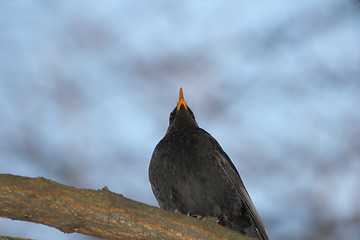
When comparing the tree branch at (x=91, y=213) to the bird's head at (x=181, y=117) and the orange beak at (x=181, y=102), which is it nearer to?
the bird's head at (x=181, y=117)

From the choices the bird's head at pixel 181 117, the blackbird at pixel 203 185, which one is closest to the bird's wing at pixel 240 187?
the blackbird at pixel 203 185

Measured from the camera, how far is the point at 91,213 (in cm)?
325

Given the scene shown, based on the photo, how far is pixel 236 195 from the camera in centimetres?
504

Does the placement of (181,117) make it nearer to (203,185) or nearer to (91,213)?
(203,185)

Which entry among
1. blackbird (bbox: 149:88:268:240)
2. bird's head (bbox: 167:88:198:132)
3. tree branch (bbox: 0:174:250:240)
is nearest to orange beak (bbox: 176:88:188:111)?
bird's head (bbox: 167:88:198:132)

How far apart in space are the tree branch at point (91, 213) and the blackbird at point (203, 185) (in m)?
1.33

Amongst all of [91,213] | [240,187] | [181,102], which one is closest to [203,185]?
[240,187]

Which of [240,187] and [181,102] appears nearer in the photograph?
[240,187]

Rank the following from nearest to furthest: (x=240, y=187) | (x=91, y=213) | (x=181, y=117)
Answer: (x=91, y=213)
(x=240, y=187)
(x=181, y=117)

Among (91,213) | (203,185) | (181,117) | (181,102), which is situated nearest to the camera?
(91,213)

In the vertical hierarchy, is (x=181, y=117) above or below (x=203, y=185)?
above

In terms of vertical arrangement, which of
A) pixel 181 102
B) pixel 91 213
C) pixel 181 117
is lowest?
pixel 91 213

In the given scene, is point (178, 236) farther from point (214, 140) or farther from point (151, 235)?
point (214, 140)

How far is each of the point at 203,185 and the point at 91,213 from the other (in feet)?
6.18
